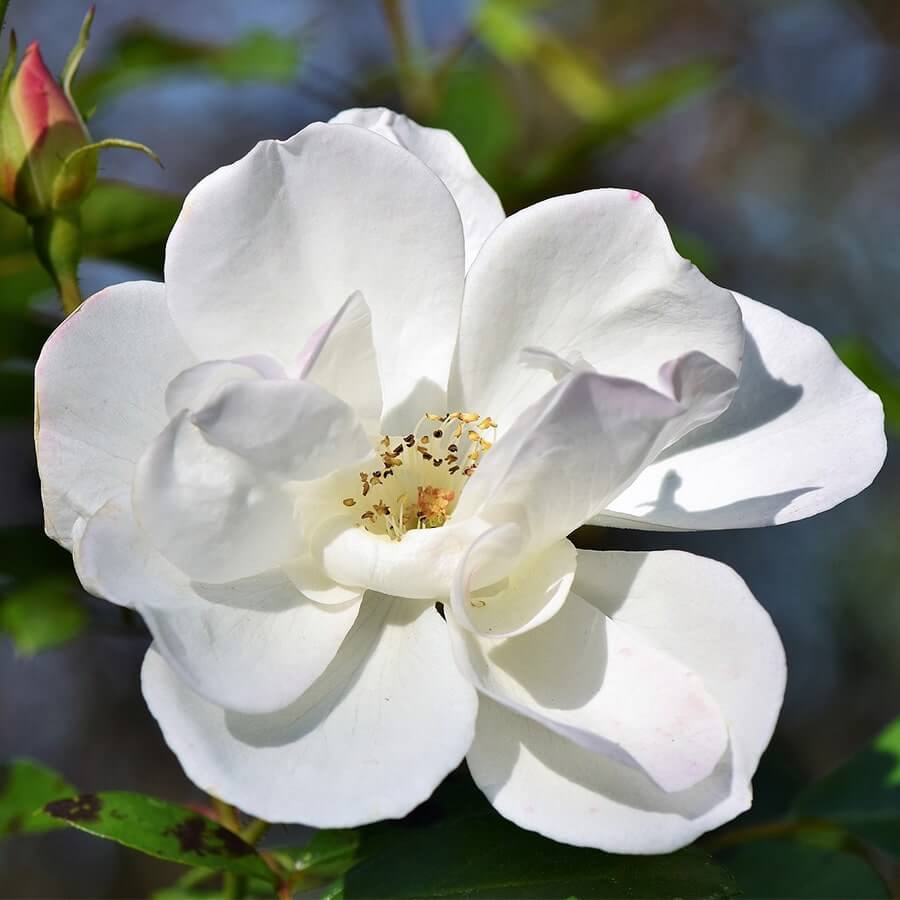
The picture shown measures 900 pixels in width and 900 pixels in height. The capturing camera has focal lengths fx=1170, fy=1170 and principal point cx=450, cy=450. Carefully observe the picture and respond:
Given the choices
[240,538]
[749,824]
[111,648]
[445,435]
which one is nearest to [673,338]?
[445,435]

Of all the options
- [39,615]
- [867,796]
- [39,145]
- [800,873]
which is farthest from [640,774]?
[39,615]

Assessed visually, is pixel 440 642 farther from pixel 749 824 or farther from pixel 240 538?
pixel 749 824

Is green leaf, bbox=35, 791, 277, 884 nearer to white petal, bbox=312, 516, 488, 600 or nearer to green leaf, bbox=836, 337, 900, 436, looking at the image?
white petal, bbox=312, 516, 488, 600

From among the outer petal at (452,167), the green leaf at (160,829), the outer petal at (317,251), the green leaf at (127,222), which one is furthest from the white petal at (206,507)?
the green leaf at (127,222)

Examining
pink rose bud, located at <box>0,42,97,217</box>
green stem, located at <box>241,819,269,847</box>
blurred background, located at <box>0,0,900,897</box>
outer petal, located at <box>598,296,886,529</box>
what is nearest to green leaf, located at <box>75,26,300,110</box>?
blurred background, located at <box>0,0,900,897</box>

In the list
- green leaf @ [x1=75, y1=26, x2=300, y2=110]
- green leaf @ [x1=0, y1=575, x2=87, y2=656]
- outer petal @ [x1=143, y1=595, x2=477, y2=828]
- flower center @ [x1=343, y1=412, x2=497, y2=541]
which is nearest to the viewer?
outer petal @ [x1=143, y1=595, x2=477, y2=828]

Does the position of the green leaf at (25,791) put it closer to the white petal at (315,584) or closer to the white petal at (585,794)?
the white petal at (315,584)
